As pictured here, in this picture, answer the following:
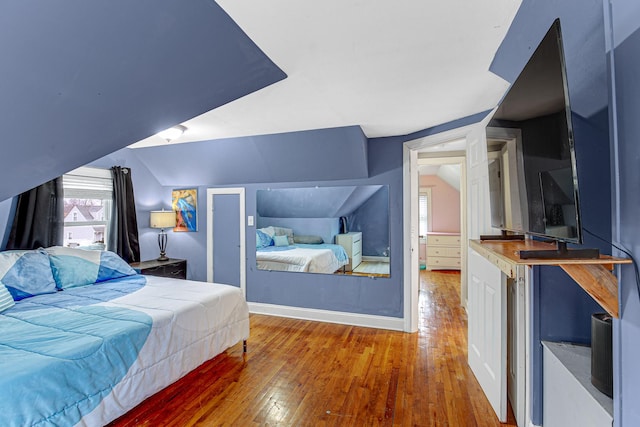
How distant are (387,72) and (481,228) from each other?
1.37m

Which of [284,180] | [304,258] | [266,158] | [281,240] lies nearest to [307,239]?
[304,258]

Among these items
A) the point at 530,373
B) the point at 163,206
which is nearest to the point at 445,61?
the point at 530,373

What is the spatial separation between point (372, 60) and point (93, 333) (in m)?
2.28

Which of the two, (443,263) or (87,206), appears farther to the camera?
(443,263)

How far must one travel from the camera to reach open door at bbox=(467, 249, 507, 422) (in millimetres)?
1946

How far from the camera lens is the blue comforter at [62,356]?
4.42 ft

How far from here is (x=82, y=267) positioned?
2.91 meters

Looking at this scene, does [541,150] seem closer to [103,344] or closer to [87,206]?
[103,344]

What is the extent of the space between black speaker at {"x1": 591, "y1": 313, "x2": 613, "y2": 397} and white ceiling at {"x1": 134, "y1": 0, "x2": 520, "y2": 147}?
4.30ft

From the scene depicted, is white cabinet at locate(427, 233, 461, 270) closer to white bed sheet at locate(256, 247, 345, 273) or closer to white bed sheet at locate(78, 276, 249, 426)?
white bed sheet at locate(256, 247, 345, 273)

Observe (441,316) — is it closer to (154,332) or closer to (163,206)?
(154,332)

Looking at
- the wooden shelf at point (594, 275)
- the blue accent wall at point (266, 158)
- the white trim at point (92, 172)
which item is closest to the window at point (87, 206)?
the white trim at point (92, 172)

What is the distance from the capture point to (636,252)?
0.84 m

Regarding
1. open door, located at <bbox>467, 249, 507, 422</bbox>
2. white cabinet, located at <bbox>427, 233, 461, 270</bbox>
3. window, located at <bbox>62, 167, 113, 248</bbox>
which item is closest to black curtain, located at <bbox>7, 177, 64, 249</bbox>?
window, located at <bbox>62, 167, 113, 248</bbox>
